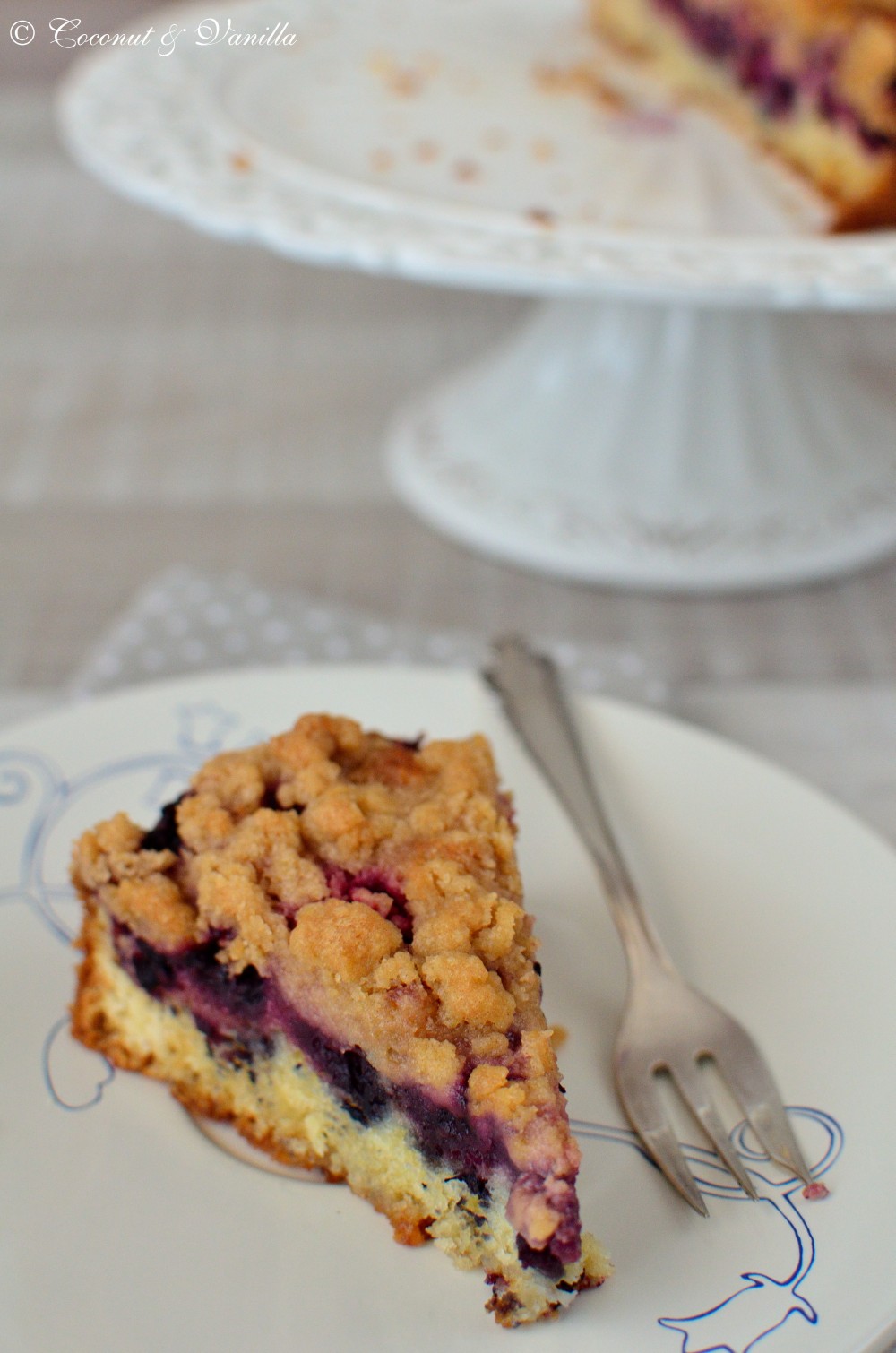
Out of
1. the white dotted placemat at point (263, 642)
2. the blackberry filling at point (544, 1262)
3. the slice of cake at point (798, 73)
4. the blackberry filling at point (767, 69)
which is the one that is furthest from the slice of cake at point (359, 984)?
the blackberry filling at point (767, 69)

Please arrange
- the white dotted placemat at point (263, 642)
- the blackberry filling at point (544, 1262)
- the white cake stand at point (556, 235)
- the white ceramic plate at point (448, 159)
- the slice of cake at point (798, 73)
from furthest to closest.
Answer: the slice of cake at point (798, 73) < the white cake stand at point (556, 235) < the white dotted placemat at point (263, 642) < the white ceramic plate at point (448, 159) < the blackberry filling at point (544, 1262)

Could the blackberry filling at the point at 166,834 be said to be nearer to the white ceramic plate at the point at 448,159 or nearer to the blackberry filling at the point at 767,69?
the white ceramic plate at the point at 448,159

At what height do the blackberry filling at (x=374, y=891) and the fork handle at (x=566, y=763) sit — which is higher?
the blackberry filling at (x=374, y=891)

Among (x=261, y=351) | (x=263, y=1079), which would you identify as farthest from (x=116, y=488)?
(x=263, y=1079)

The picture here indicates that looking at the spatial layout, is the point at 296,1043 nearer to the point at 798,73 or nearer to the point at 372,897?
the point at 372,897

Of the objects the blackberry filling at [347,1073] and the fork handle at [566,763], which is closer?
the blackberry filling at [347,1073]

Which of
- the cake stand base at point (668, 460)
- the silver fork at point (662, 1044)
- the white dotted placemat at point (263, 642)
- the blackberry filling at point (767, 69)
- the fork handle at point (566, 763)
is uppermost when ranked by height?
the blackberry filling at point (767, 69)

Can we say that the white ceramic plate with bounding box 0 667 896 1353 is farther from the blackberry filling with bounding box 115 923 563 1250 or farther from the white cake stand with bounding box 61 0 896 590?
the white cake stand with bounding box 61 0 896 590

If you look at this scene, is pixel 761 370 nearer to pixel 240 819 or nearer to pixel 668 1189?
pixel 240 819

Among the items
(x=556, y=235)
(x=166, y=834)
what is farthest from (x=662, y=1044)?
(x=556, y=235)
